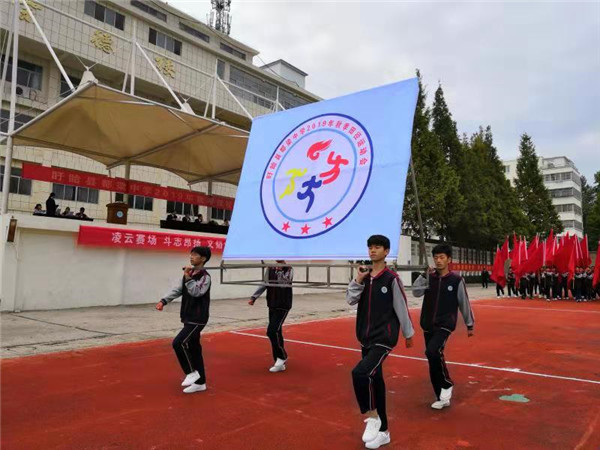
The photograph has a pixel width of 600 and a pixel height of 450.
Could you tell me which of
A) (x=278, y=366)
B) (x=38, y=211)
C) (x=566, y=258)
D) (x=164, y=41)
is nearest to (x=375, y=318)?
(x=278, y=366)

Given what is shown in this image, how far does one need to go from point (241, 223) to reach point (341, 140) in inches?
48.4

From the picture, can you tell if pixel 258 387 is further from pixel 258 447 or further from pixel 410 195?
pixel 410 195

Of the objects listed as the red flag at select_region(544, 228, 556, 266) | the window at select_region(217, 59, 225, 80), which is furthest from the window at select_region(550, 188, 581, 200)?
the window at select_region(217, 59, 225, 80)

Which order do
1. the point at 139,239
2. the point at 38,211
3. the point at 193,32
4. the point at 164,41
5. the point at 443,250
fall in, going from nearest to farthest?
the point at 443,250 → the point at 139,239 → the point at 38,211 → the point at 164,41 → the point at 193,32

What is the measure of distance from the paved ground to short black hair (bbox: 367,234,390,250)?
5766mm

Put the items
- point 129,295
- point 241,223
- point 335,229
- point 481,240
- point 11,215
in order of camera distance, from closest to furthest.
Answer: point 335,229
point 241,223
point 11,215
point 129,295
point 481,240

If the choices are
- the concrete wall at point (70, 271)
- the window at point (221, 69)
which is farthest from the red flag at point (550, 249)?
the window at point (221, 69)

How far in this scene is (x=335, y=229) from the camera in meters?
3.66

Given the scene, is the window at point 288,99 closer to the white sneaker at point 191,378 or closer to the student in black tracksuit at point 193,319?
→ the student in black tracksuit at point 193,319

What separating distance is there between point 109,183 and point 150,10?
15.9m

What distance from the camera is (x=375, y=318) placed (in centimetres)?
350

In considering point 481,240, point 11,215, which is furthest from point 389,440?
point 481,240

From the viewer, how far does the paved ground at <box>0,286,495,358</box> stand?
24.3 feet

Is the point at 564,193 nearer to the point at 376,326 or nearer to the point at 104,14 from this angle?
the point at 104,14
